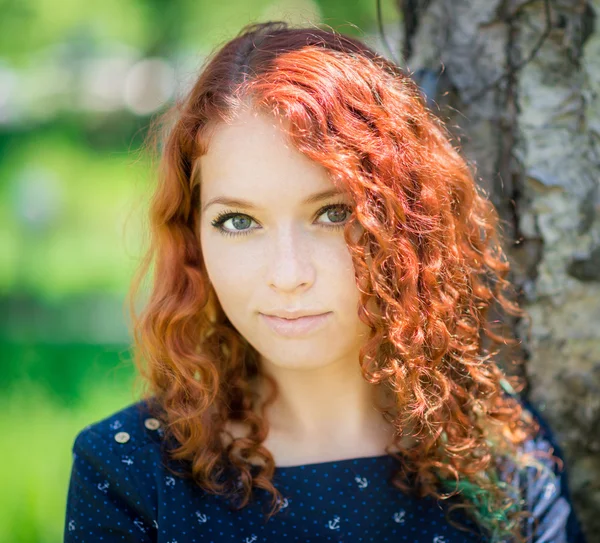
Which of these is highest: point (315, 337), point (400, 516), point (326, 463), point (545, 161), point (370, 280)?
→ point (545, 161)

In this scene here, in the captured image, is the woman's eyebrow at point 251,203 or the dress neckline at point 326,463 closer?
the woman's eyebrow at point 251,203

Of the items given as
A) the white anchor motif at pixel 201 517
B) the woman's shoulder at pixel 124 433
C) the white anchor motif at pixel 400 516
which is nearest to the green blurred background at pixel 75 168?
the woman's shoulder at pixel 124 433

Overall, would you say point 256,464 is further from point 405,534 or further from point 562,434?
point 562,434

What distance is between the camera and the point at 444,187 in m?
1.46

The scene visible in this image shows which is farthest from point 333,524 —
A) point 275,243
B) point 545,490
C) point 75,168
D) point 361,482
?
point 75,168

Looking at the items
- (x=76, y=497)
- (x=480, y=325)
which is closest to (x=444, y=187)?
(x=480, y=325)

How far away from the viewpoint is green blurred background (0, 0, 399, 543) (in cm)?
395

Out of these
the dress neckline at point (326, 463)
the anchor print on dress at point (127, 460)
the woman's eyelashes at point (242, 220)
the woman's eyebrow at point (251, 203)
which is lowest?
Answer: the dress neckline at point (326, 463)

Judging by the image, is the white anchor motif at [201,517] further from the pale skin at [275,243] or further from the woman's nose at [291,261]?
the woman's nose at [291,261]

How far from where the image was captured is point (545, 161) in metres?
1.68

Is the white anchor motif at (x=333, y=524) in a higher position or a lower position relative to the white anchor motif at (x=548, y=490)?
lower

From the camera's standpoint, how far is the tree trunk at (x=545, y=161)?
1.67 m

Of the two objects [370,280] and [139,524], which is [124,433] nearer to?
Answer: [139,524]

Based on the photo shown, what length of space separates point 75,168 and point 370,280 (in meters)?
4.52
